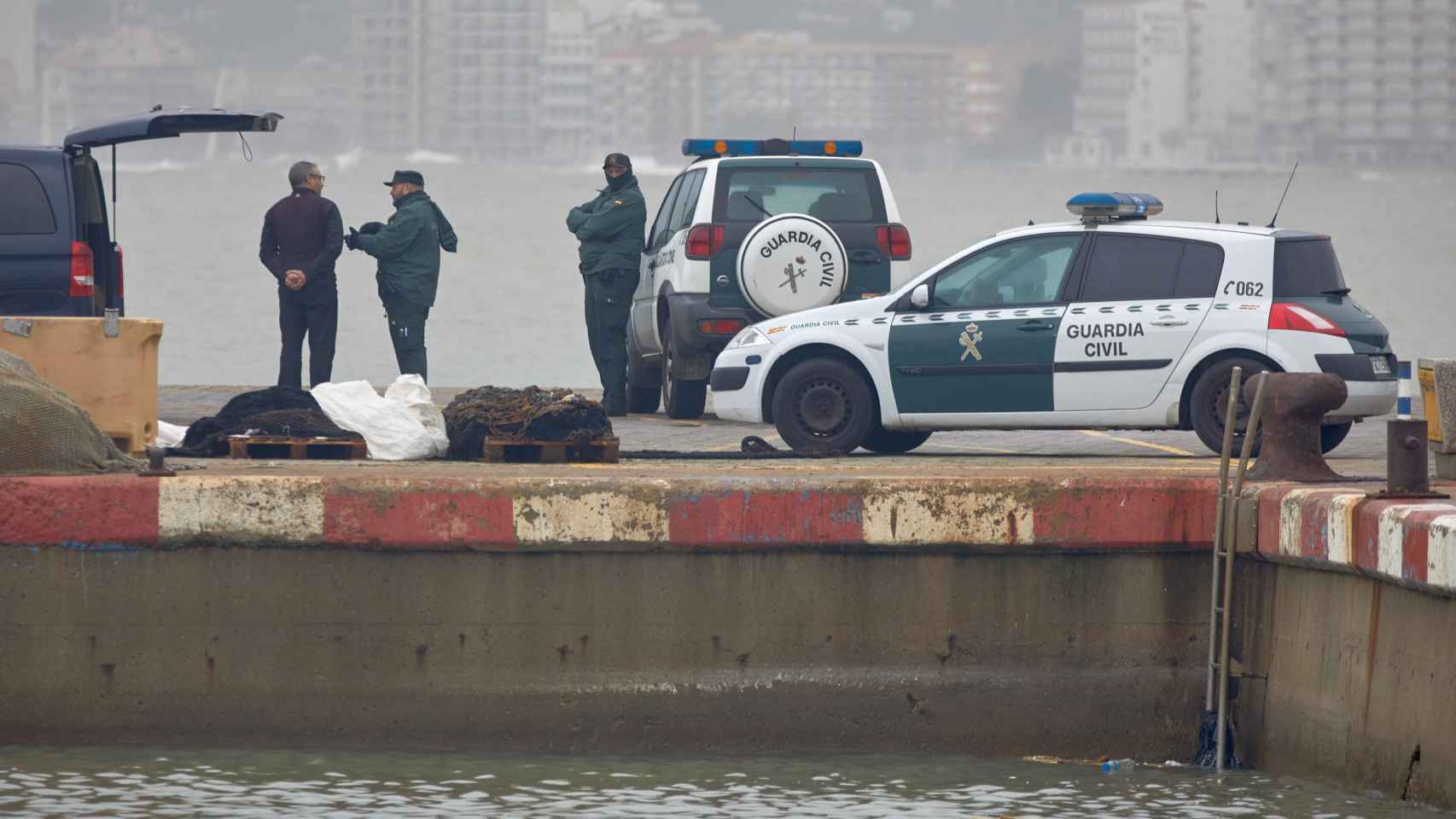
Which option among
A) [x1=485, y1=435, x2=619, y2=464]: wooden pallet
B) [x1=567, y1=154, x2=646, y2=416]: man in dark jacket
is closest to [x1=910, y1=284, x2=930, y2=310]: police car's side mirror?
[x1=485, y1=435, x2=619, y2=464]: wooden pallet

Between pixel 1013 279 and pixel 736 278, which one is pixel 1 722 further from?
pixel 736 278

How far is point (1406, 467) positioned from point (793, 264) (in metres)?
7.46

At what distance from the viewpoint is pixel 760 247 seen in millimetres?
15531

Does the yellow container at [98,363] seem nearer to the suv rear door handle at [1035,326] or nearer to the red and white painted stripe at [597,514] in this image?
the red and white painted stripe at [597,514]

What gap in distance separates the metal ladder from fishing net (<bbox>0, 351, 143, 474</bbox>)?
409 cm

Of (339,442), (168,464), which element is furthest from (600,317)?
(168,464)

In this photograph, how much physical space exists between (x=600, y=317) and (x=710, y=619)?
8.52 metres

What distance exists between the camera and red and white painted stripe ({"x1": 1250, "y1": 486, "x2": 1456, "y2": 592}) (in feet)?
25.2

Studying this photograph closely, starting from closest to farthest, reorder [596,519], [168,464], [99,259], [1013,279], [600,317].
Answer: [596,519], [168,464], [1013,279], [99,259], [600,317]

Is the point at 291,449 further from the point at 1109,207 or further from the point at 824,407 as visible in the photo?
the point at 1109,207

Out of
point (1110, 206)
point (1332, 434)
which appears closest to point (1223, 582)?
point (1332, 434)

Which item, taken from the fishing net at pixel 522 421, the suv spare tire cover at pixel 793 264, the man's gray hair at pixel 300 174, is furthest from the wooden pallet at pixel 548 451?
the man's gray hair at pixel 300 174

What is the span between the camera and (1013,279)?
44.4 ft

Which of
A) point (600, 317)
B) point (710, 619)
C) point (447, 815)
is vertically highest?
point (600, 317)
